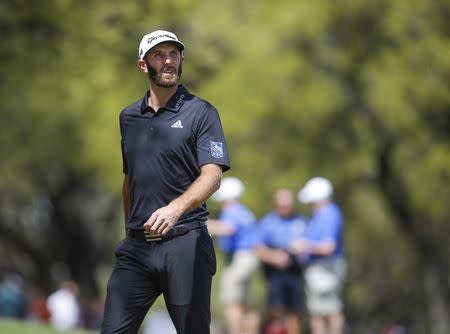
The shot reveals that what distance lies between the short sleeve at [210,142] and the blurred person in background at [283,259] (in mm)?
7713

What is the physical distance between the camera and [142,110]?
6891 mm

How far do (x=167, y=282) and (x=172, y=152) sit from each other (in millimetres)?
721

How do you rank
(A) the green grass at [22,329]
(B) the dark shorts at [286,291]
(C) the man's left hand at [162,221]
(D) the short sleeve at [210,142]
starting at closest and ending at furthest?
1. (C) the man's left hand at [162,221]
2. (D) the short sleeve at [210,142]
3. (A) the green grass at [22,329]
4. (B) the dark shorts at [286,291]

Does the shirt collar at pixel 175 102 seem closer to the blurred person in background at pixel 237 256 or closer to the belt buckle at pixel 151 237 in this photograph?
the belt buckle at pixel 151 237

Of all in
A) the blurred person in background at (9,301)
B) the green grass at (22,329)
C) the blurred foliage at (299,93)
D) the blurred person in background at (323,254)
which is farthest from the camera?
the blurred person in background at (9,301)

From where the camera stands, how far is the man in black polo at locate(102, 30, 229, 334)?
6.66 metres

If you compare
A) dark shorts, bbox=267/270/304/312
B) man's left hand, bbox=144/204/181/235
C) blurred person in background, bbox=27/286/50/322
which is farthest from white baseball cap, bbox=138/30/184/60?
blurred person in background, bbox=27/286/50/322

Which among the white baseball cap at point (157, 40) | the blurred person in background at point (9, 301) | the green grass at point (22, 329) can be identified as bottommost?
the green grass at point (22, 329)

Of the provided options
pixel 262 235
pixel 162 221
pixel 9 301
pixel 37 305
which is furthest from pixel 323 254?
pixel 37 305

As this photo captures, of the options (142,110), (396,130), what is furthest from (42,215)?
(142,110)

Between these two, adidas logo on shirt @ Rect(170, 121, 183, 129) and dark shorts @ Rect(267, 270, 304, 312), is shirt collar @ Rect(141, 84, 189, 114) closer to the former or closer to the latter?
adidas logo on shirt @ Rect(170, 121, 183, 129)

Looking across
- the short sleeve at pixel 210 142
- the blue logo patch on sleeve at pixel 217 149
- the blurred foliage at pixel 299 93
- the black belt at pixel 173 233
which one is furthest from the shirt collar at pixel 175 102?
the blurred foliage at pixel 299 93

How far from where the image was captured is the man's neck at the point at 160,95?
6.84 meters

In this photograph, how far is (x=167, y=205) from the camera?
6.58 meters
